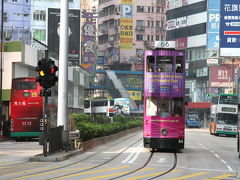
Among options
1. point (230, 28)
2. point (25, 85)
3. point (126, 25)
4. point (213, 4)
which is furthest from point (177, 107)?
point (126, 25)

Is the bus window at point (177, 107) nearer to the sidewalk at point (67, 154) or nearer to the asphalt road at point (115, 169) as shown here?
the sidewalk at point (67, 154)

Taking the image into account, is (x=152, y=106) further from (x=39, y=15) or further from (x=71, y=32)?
(x=39, y=15)

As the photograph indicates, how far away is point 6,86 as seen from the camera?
5347 centimetres

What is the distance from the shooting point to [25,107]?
37375 millimetres

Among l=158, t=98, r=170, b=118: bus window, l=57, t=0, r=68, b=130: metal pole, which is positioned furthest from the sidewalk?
l=158, t=98, r=170, b=118: bus window

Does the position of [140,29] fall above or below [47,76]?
above

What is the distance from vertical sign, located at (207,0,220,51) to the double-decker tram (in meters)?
49.9

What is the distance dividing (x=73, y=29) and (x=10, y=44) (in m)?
16.1

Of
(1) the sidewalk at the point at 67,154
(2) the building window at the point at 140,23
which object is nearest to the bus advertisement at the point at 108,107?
(2) the building window at the point at 140,23

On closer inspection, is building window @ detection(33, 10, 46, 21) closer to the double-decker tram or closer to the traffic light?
the double-decker tram

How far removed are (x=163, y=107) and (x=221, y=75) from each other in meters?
77.7

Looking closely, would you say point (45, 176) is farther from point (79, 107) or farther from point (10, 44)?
point (79, 107)

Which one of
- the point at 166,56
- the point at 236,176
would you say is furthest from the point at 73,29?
the point at 236,176

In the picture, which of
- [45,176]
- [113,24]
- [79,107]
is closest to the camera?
[45,176]
